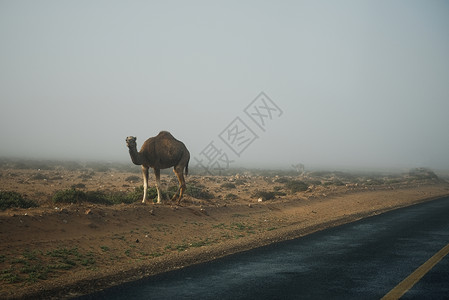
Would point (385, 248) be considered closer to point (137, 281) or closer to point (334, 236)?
point (334, 236)

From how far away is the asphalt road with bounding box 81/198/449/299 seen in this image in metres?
6.78

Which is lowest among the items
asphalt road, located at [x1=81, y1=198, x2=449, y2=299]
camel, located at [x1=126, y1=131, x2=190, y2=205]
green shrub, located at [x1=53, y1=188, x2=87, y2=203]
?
asphalt road, located at [x1=81, y1=198, x2=449, y2=299]

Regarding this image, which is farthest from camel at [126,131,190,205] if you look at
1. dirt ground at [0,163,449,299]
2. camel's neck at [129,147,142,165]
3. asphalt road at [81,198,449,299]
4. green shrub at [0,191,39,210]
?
asphalt road at [81,198,449,299]

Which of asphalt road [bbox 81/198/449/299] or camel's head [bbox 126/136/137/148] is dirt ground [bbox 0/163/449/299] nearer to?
asphalt road [bbox 81/198/449/299]

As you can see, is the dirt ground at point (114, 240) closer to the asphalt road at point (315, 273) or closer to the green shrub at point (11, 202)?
the asphalt road at point (315, 273)

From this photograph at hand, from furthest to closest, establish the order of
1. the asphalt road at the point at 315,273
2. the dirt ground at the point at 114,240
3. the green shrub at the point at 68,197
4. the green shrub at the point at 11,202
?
1. the green shrub at the point at 68,197
2. the green shrub at the point at 11,202
3. the dirt ground at the point at 114,240
4. the asphalt road at the point at 315,273

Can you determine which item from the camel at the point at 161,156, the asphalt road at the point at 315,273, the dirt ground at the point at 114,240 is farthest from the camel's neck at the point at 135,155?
the asphalt road at the point at 315,273

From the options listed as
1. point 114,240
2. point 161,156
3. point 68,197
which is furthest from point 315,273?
point 68,197

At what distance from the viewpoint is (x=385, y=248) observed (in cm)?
1095

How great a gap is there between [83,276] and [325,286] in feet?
16.6

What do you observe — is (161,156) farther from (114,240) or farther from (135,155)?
(114,240)

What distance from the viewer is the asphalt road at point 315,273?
6.78 meters

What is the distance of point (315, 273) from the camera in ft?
27.1

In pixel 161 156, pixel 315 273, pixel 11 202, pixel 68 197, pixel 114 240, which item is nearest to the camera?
pixel 315 273
